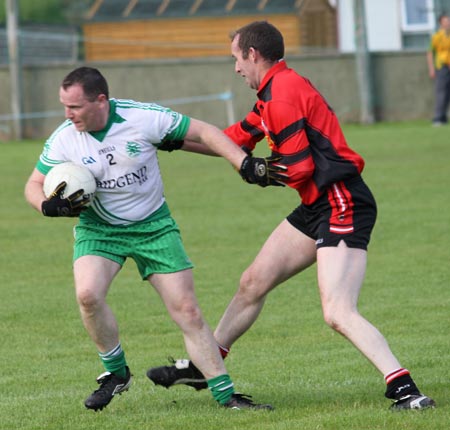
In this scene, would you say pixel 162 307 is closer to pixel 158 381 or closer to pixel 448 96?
pixel 158 381

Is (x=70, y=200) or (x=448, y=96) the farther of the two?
(x=448, y=96)

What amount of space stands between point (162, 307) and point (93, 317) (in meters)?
4.05

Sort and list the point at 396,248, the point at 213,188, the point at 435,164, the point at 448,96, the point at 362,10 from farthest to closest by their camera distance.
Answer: the point at 362,10
the point at 448,96
the point at 435,164
the point at 213,188
the point at 396,248

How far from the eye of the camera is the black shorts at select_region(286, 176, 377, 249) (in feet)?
22.1

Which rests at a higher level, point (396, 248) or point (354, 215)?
point (354, 215)

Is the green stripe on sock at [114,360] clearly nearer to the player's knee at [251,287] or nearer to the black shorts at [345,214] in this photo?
the player's knee at [251,287]

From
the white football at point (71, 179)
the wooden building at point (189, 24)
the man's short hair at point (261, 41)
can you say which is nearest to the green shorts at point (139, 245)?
the white football at point (71, 179)

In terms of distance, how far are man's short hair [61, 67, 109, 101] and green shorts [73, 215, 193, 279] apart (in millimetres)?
755

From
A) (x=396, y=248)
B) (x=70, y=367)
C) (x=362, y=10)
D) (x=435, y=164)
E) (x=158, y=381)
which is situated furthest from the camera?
(x=362, y=10)

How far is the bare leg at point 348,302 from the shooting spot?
6.49m

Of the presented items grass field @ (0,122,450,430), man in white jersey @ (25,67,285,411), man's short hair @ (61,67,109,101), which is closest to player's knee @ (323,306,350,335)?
grass field @ (0,122,450,430)

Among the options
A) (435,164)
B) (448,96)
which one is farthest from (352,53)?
(435,164)

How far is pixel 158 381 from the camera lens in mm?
7328

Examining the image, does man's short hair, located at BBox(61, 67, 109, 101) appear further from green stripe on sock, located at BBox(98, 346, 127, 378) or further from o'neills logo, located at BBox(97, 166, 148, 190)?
green stripe on sock, located at BBox(98, 346, 127, 378)
